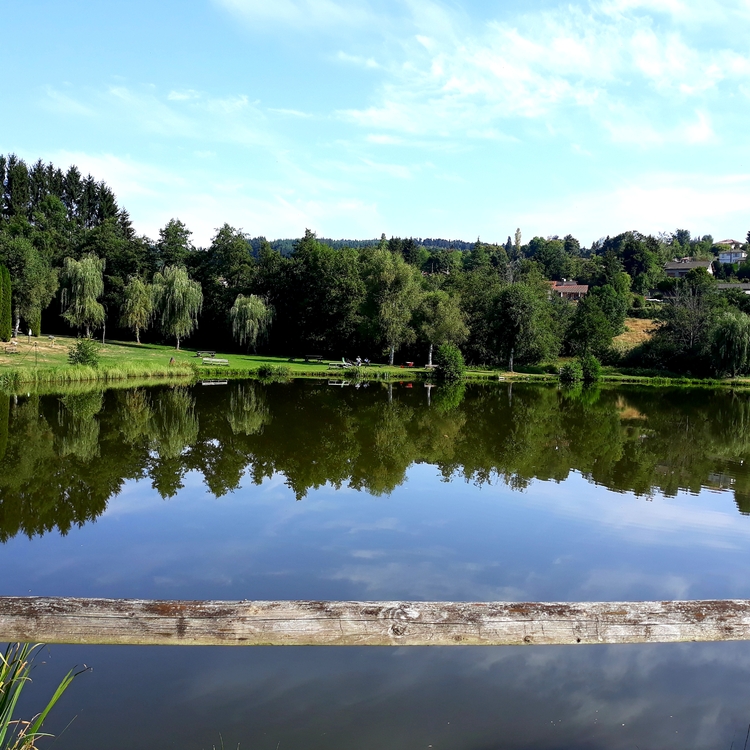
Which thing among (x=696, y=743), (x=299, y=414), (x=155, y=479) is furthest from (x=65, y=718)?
(x=299, y=414)

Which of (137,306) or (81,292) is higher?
(81,292)

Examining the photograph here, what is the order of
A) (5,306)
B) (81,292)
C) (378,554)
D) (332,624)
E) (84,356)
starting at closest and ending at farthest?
1. (332,624)
2. (378,554)
3. (84,356)
4. (5,306)
5. (81,292)

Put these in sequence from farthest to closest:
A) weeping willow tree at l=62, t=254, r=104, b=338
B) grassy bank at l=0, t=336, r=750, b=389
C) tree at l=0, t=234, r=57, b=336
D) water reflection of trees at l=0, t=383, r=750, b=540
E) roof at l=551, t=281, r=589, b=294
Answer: roof at l=551, t=281, r=589, b=294 < weeping willow tree at l=62, t=254, r=104, b=338 < tree at l=0, t=234, r=57, b=336 < grassy bank at l=0, t=336, r=750, b=389 < water reflection of trees at l=0, t=383, r=750, b=540

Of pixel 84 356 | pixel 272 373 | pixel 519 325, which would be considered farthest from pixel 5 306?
pixel 519 325

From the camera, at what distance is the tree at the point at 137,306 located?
167ft

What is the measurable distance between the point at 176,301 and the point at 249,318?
595 cm

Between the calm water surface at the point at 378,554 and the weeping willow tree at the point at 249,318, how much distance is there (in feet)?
90.4

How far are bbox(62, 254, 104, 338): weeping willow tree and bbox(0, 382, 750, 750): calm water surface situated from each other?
83.2 ft

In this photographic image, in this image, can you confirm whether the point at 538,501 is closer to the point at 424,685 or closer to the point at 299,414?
the point at 424,685

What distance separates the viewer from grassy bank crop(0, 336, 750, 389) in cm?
3555

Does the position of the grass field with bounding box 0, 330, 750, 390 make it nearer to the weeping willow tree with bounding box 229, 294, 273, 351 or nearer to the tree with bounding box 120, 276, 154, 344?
the weeping willow tree with bounding box 229, 294, 273, 351

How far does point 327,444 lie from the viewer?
2083 cm

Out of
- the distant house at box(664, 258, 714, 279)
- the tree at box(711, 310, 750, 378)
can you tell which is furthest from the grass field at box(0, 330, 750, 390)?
the distant house at box(664, 258, 714, 279)

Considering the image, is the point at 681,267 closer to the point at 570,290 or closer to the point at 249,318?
the point at 570,290
